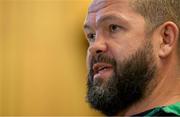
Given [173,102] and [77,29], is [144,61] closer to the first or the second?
[173,102]

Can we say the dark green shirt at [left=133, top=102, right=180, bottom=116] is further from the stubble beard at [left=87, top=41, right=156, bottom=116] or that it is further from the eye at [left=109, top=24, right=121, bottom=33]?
the eye at [left=109, top=24, right=121, bottom=33]

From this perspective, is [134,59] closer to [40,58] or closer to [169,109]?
[169,109]

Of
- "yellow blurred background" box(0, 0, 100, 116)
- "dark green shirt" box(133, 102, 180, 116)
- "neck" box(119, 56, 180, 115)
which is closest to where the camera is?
"dark green shirt" box(133, 102, 180, 116)

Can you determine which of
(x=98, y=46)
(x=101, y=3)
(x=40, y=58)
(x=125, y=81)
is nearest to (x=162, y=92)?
(x=125, y=81)

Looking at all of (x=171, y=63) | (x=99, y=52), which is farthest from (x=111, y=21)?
(x=171, y=63)

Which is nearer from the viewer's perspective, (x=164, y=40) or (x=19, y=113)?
(x=164, y=40)

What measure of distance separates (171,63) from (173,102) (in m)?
0.13

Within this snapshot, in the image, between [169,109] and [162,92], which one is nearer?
[169,109]

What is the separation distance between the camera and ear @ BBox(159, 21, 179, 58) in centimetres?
116

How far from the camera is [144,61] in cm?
116

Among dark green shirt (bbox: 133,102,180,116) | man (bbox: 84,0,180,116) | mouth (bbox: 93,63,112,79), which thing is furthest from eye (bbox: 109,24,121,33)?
dark green shirt (bbox: 133,102,180,116)

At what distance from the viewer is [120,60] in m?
1.14

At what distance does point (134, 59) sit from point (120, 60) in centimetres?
5

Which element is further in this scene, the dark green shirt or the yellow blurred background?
the yellow blurred background
